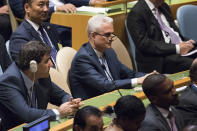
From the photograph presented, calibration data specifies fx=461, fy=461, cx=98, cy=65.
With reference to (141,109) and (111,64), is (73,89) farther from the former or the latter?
(141,109)

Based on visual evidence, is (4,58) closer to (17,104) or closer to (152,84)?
(17,104)

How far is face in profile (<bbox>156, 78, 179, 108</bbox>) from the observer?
2098 mm

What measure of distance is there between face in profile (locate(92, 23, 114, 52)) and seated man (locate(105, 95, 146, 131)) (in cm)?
89

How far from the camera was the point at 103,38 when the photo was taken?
8.93 feet

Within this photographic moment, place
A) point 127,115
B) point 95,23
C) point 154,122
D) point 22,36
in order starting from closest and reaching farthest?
point 127,115 < point 154,122 < point 95,23 < point 22,36

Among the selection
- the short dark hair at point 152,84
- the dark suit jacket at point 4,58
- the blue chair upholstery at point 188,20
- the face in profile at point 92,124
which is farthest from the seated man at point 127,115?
the blue chair upholstery at point 188,20

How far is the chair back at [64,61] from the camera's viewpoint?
2.73 meters

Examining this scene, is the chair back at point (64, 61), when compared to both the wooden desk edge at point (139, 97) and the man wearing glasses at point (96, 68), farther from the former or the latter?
the wooden desk edge at point (139, 97)

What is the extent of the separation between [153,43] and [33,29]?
87cm

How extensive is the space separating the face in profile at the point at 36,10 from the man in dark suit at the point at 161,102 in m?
1.21

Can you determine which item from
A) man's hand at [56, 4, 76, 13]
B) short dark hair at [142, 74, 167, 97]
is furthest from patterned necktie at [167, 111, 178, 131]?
man's hand at [56, 4, 76, 13]

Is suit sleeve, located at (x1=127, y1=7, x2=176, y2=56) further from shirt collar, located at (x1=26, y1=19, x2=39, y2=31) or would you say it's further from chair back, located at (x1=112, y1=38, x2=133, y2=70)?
shirt collar, located at (x1=26, y1=19, x2=39, y2=31)

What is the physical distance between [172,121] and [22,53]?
0.77 meters

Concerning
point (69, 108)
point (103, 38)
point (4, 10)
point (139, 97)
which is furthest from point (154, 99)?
point (4, 10)
